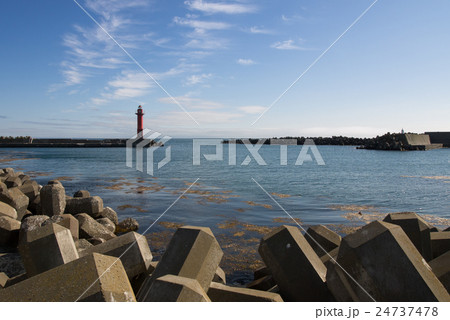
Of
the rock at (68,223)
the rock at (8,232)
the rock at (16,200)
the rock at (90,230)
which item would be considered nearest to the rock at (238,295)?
the rock at (68,223)

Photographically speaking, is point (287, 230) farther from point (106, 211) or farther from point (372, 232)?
point (106, 211)

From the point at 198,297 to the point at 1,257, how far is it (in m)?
4.27

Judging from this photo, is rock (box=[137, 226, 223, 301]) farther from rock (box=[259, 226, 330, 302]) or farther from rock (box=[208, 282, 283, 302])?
rock (box=[259, 226, 330, 302])

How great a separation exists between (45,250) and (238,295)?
2.17 meters

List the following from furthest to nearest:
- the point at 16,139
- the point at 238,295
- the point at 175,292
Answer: the point at 16,139
the point at 238,295
the point at 175,292

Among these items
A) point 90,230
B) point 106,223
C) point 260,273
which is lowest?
point 260,273

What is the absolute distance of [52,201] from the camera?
25.1ft

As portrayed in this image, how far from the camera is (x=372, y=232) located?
120 inches

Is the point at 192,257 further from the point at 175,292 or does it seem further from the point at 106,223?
the point at 106,223

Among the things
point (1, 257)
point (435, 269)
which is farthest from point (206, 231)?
point (1, 257)

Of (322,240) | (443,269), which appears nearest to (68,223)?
(322,240)
